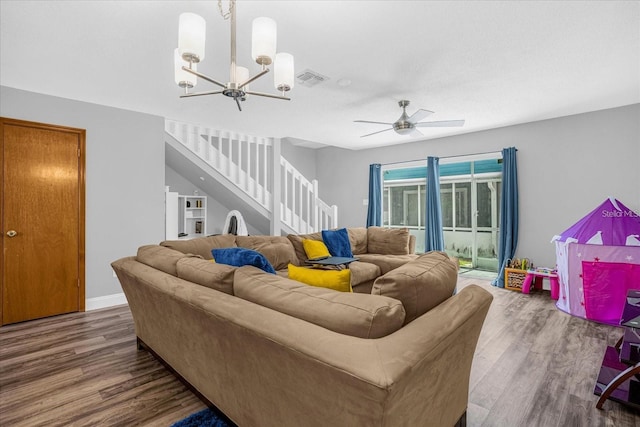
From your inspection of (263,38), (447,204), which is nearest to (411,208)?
(447,204)

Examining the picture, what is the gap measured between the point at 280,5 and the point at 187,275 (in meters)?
1.87

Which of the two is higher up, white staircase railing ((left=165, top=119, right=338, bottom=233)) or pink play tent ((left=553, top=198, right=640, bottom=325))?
white staircase railing ((left=165, top=119, right=338, bottom=233))

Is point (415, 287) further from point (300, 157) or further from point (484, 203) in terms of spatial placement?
point (300, 157)

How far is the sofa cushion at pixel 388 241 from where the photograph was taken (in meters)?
5.00

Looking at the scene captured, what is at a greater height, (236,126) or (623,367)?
(236,126)

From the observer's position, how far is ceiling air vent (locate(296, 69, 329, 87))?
314 centimetres

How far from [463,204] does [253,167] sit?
4441mm

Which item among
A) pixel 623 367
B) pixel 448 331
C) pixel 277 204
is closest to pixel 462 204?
pixel 277 204

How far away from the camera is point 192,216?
267 inches

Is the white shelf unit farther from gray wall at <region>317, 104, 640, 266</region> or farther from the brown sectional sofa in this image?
gray wall at <region>317, 104, 640, 266</region>

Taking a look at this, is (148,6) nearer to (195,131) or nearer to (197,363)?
(197,363)

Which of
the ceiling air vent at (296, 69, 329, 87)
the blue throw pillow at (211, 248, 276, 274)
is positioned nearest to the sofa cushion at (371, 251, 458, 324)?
the blue throw pillow at (211, 248, 276, 274)

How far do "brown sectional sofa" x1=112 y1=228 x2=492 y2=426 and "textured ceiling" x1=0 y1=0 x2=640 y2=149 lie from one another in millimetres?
1734

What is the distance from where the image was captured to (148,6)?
2098 mm
